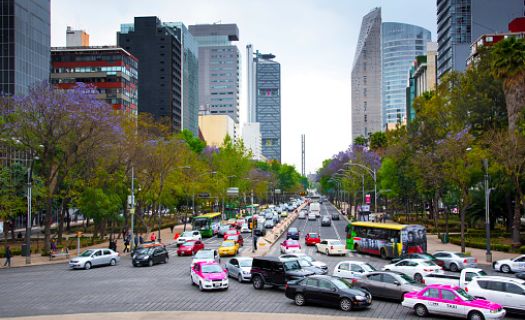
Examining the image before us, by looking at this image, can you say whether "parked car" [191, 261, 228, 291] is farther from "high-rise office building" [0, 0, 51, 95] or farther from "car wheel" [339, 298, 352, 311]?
"high-rise office building" [0, 0, 51, 95]

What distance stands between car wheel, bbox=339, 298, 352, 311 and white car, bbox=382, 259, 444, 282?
375 inches

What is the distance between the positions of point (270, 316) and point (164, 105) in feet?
551

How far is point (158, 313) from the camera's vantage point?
2406cm

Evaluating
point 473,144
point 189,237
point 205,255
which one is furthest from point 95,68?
point 205,255

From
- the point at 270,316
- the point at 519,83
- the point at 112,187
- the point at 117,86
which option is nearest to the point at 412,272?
the point at 270,316

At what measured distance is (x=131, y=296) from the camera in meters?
28.6

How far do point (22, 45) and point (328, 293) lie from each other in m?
99.4

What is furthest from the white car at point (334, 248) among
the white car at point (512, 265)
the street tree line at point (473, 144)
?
the white car at point (512, 265)

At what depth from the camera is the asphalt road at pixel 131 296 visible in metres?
24.8

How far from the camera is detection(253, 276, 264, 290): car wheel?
29.7 meters

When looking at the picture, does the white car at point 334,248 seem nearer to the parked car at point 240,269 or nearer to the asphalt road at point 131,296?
the asphalt road at point 131,296

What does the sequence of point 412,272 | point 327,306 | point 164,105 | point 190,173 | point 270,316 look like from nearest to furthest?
1. point 270,316
2. point 327,306
3. point 412,272
4. point 190,173
5. point 164,105

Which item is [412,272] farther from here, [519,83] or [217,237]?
[217,237]

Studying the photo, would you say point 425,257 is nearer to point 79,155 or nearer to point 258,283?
point 258,283
